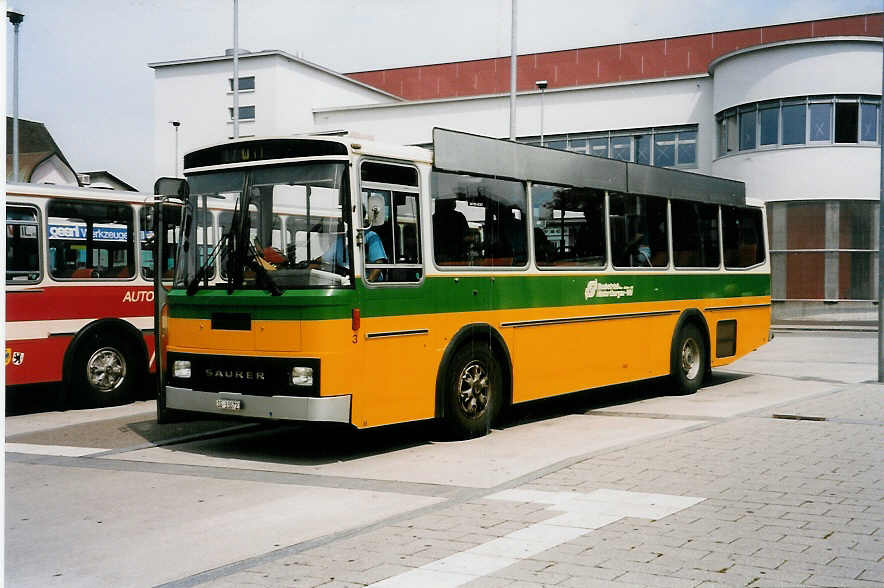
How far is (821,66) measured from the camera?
35.9 metres

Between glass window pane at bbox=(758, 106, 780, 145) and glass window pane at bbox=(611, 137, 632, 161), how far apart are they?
631 centimetres

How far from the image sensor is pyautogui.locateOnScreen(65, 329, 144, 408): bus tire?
43.5 ft

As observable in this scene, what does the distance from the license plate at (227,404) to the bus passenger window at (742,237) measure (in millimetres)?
9045

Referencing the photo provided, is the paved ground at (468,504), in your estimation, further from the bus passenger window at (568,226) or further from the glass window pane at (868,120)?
the glass window pane at (868,120)

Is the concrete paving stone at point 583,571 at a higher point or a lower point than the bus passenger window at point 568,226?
lower

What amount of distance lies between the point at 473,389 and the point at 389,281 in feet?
5.47

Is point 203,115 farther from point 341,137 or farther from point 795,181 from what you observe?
point 341,137

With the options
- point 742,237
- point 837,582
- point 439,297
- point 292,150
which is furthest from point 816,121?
point 837,582

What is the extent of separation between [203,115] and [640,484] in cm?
4453

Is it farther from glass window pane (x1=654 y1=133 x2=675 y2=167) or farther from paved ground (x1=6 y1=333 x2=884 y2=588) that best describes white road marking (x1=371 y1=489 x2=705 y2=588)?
glass window pane (x1=654 y1=133 x2=675 y2=167)

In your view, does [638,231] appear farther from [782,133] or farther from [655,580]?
[782,133]

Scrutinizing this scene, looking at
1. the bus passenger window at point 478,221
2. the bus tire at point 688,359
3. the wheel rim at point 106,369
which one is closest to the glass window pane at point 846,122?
the bus tire at point 688,359

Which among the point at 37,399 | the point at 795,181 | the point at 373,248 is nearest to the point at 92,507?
the point at 373,248

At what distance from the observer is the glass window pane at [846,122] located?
36125mm
